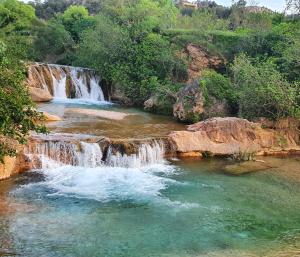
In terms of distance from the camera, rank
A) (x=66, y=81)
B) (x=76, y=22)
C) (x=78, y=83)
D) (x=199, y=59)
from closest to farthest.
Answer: (x=66, y=81)
(x=78, y=83)
(x=199, y=59)
(x=76, y=22)

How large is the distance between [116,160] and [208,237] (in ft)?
24.2

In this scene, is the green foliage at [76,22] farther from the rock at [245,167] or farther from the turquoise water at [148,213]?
the turquoise water at [148,213]

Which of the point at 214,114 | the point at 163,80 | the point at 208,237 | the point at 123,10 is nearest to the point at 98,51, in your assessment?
the point at 163,80

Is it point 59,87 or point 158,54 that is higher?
point 158,54

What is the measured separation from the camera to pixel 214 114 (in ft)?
87.6

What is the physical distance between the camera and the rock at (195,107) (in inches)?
1043

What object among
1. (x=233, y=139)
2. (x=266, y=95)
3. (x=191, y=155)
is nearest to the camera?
(x=191, y=155)

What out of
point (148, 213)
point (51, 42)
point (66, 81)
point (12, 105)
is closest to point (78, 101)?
point (66, 81)

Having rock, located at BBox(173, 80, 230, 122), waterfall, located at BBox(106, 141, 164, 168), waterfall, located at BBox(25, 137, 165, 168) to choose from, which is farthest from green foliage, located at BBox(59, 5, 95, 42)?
waterfall, located at BBox(25, 137, 165, 168)

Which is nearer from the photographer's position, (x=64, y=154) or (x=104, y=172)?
(x=104, y=172)

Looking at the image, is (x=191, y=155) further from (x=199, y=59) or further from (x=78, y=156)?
(x=199, y=59)

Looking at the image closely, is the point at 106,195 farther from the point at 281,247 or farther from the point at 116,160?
the point at 281,247

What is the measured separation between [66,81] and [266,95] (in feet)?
53.1

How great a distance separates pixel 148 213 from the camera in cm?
1319
